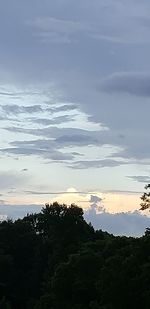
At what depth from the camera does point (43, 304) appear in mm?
59156

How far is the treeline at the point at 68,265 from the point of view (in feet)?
137

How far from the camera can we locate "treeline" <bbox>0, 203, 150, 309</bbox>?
4188cm

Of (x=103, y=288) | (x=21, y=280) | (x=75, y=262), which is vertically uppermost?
(x=21, y=280)

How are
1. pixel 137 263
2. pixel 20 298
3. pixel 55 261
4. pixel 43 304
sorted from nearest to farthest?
pixel 137 263
pixel 43 304
pixel 55 261
pixel 20 298

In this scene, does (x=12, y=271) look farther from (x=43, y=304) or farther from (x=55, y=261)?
(x=43, y=304)

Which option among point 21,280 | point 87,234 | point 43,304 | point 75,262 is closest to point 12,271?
point 21,280

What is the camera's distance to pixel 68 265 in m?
55.2

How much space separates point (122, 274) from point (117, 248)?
33.3 ft

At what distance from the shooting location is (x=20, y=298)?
3669 inches

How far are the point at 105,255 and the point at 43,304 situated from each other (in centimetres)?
933

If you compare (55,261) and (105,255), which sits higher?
(55,261)

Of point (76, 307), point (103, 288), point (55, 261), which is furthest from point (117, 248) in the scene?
point (55, 261)

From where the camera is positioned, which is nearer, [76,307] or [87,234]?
[76,307]

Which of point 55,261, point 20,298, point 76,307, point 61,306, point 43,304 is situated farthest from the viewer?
point 20,298
